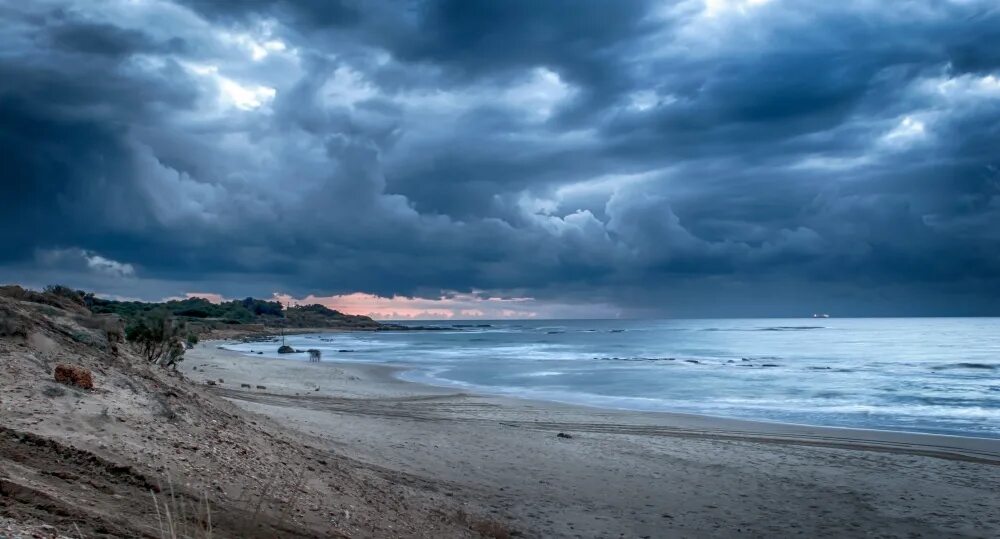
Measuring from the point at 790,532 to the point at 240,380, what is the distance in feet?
81.6

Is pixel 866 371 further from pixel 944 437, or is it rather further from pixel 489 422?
pixel 489 422

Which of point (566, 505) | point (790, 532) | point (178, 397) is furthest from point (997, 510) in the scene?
point (178, 397)

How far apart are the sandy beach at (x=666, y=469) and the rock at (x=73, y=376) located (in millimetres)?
4775

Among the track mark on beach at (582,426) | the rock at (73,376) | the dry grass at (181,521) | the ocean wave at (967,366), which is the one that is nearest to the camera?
the dry grass at (181,521)

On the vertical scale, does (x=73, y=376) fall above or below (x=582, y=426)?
above

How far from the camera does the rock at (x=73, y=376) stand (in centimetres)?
843

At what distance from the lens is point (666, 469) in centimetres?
1392

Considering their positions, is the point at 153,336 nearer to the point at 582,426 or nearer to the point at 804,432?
the point at 582,426

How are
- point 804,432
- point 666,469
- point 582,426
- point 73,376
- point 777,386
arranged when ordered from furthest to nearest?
point 777,386 < point 804,432 < point 582,426 < point 666,469 < point 73,376

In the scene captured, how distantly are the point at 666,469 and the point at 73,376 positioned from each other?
1084 cm

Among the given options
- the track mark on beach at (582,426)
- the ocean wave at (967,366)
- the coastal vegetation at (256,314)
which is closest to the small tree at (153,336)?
the track mark on beach at (582,426)

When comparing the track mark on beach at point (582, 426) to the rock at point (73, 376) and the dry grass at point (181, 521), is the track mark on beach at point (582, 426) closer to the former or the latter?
the rock at point (73, 376)

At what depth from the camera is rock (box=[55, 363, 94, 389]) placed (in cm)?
843

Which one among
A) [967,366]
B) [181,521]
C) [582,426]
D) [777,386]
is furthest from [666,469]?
[967,366]
